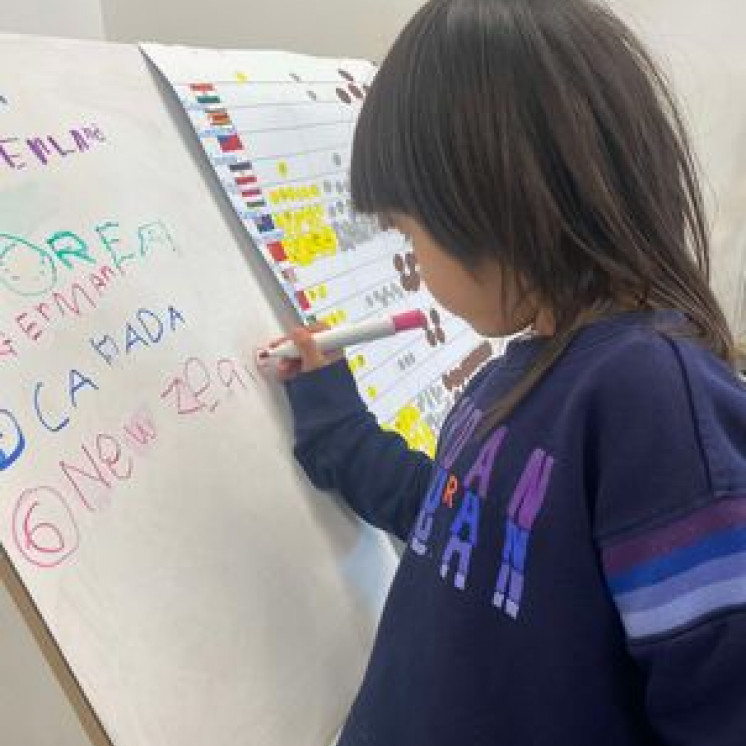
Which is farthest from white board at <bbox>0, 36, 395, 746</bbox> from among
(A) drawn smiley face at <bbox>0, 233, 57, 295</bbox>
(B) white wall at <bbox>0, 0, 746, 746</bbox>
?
(B) white wall at <bbox>0, 0, 746, 746</bbox>

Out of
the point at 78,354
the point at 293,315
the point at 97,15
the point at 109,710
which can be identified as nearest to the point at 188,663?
the point at 109,710

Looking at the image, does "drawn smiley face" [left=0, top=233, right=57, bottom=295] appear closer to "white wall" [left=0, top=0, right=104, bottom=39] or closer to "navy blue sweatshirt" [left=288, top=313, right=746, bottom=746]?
"navy blue sweatshirt" [left=288, top=313, right=746, bottom=746]

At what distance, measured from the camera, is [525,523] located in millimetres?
441

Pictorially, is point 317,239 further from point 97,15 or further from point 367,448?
point 97,15

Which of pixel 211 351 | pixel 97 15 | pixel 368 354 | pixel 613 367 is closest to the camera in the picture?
pixel 613 367

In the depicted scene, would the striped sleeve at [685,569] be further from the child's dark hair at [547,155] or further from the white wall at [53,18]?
the white wall at [53,18]

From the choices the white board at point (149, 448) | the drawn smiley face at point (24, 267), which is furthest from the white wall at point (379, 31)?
the drawn smiley face at point (24, 267)

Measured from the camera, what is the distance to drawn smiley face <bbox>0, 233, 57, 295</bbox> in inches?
18.7

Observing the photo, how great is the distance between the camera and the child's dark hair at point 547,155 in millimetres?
436

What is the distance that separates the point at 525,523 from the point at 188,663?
0.68ft

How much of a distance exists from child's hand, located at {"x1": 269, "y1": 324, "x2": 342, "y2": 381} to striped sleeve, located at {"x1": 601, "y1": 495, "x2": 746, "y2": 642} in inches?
11.9

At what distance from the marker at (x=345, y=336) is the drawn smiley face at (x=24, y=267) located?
178mm

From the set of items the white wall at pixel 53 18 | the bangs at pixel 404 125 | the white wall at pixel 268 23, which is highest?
the white wall at pixel 53 18

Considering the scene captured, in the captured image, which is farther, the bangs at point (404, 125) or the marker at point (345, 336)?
the marker at point (345, 336)
